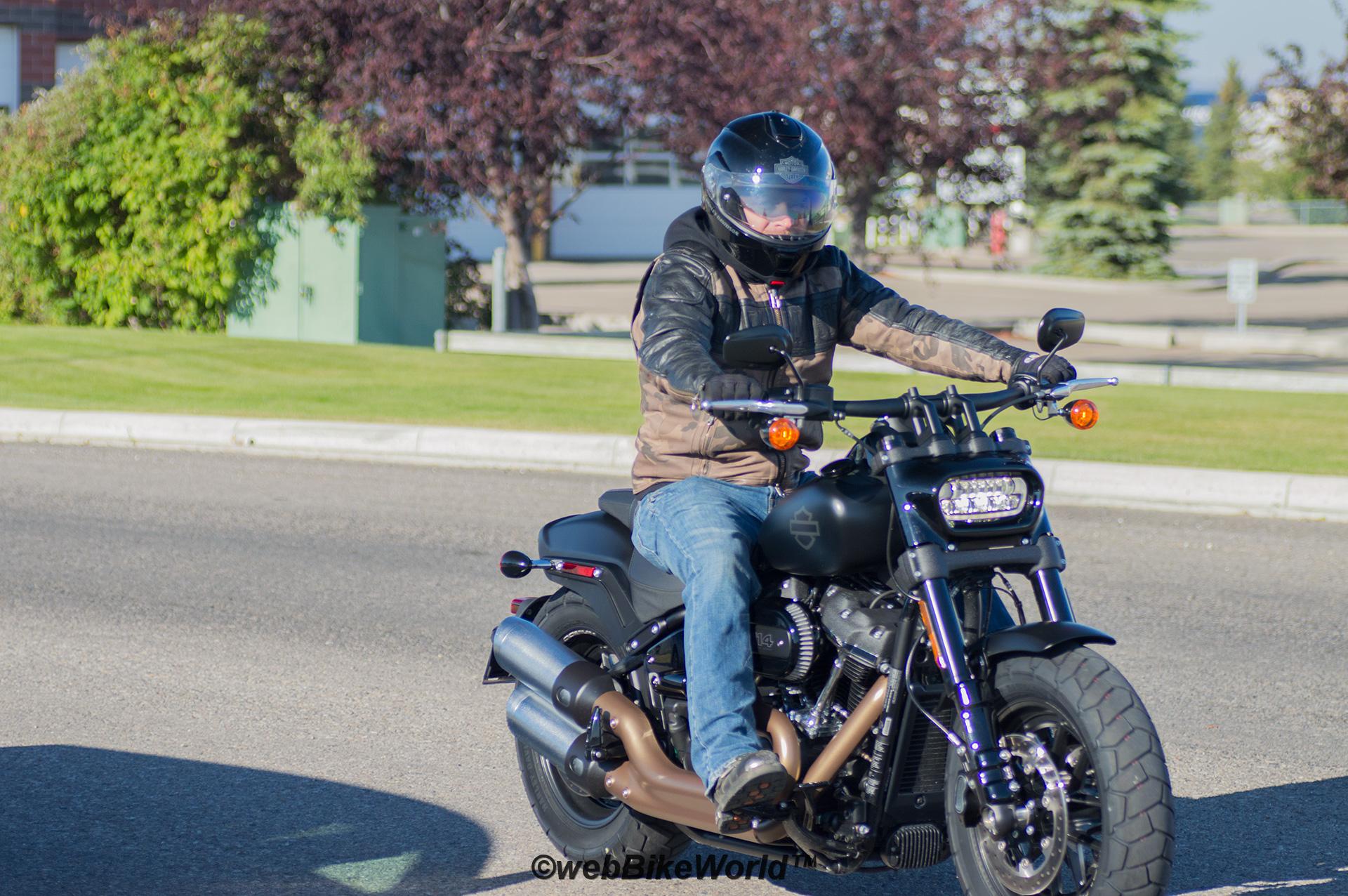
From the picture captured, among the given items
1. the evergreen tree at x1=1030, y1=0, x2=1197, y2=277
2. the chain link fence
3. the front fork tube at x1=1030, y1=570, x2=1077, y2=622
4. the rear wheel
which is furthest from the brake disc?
the chain link fence

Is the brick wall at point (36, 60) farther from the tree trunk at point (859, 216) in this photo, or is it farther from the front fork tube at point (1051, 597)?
the front fork tube at point (1051, 597)

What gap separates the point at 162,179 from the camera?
1991cm

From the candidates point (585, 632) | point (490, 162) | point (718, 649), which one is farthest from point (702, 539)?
point (490, 162)

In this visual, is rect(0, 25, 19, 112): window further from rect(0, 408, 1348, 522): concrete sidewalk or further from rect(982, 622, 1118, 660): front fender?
rect(982, 622, 1118, 660): front fender

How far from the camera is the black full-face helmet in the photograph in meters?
4.21

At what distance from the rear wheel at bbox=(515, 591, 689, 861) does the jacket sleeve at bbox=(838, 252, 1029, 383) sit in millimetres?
1064

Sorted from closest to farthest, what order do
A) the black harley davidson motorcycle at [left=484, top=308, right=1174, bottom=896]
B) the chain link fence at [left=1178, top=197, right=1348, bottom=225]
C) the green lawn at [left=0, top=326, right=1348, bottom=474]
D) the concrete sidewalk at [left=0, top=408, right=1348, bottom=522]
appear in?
the black harley davidson motorcycle at [left=484, top=308, right=1174, bottom=896] < the concrete sidewalk at [left=0, top=408, right=1348, bottom=522] < the green lawn at [left=0, top=326, right=1348, bottom=474] < the chain link fence at [left=1178, top=197, right=1348, bottom=225]

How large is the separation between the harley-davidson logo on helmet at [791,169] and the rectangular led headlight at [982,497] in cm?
98

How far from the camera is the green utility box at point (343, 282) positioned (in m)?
19.9

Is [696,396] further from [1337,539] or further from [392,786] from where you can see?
[1337,539]

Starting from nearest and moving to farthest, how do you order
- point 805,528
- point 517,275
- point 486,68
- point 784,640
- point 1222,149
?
point 805,528 < point 784,640 < point 486,68 < point 517,275 < point 1222,149

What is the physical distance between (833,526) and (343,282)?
55.1 feet

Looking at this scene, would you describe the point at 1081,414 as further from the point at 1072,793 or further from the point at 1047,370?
the point at 1072,793

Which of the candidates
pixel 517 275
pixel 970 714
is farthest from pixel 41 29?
pixel 970 714
